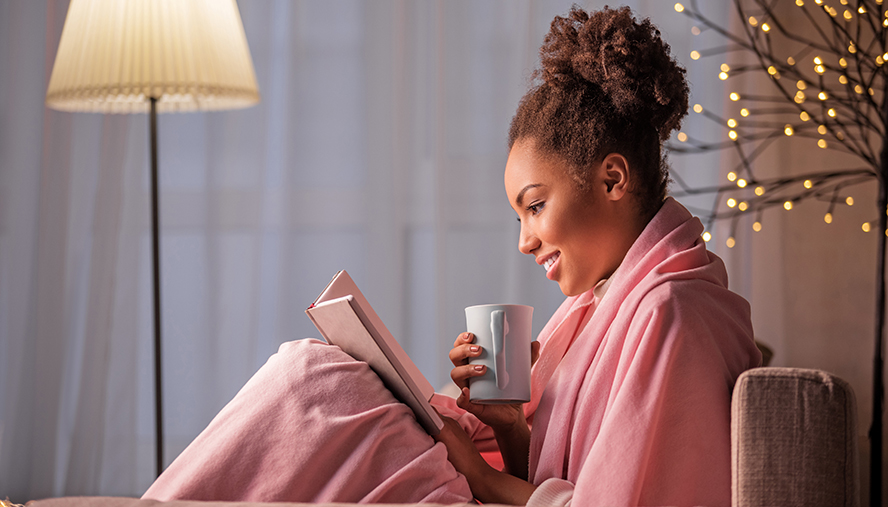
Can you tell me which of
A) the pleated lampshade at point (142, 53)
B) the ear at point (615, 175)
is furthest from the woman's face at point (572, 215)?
the pleated lampshade at point (142, 53)

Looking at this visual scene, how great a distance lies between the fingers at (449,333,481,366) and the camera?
87 cm

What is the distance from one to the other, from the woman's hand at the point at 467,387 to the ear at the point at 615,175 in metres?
0.26

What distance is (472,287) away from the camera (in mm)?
2379

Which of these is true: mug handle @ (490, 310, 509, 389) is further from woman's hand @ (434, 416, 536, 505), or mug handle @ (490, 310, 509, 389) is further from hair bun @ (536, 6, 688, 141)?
hair bun @ (536, 6, 688, 141)

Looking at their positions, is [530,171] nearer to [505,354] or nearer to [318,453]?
[505,354]

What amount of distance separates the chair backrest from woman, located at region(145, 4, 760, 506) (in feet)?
0.36

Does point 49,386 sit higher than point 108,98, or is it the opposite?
point 108,98

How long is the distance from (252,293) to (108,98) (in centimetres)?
90

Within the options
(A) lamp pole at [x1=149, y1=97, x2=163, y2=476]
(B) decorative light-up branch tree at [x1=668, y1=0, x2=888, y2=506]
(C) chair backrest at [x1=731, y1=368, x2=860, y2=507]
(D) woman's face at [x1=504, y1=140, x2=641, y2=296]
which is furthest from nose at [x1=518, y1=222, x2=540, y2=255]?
(B) decorative light-up branch tree at [x1=668, y1=0, x2=888, y2=506]

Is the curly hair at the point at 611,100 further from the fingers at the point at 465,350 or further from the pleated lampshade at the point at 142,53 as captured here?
the pleated lampshade at the point at 142,53

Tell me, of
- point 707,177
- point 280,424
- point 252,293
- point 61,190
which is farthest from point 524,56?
point 280,424

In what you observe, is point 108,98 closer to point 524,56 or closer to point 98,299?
point 98,299

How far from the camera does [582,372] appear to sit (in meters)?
0.86

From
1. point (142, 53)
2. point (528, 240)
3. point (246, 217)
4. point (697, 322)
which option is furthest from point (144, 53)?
point (697, 322)
